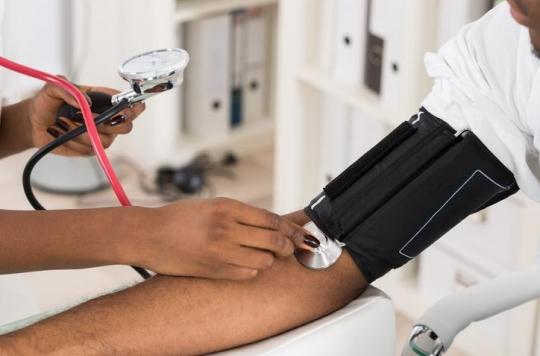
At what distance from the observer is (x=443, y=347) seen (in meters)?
1.08

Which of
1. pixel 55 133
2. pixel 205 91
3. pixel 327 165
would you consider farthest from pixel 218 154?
pixel 55 133

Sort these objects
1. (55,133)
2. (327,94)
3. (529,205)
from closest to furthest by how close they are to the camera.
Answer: (55,133), (529,205), (327,94)

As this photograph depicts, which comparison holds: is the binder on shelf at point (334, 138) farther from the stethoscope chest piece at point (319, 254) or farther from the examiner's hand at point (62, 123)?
the stethoscope chest piece at point (319, 254)

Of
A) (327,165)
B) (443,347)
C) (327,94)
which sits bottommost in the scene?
(327,165)

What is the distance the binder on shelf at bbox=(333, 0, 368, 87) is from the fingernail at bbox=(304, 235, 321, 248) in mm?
1208

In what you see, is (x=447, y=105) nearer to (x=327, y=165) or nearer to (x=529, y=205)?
(x=529, y=205)

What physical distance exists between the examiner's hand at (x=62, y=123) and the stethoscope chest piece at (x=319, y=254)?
0.96 feet

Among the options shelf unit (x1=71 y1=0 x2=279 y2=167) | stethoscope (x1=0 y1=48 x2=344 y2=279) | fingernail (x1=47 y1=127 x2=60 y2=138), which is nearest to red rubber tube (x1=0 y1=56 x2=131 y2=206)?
stethoscope (x1=0 y1=48 x2=344 y2=279)

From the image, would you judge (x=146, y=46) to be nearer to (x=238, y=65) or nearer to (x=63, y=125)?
(x=238, y=65)

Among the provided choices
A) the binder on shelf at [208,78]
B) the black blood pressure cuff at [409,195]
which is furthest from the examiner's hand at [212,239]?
the binder on shelf at [208,78]

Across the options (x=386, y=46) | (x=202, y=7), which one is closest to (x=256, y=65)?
(x=202, y=7)

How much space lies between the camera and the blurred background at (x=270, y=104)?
7.00 feet

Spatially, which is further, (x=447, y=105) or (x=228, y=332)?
(x=447, y=105)

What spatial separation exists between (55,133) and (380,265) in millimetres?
512
